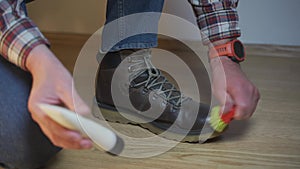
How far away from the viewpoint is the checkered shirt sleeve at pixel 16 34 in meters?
0.58

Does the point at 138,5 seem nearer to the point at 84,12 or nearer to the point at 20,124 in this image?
the point at 20,124

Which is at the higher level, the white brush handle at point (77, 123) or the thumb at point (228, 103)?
the white brush handle at point (77, 123)

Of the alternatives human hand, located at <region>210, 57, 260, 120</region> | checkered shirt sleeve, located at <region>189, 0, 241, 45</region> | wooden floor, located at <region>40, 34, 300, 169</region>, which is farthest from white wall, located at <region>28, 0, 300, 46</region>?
human hand, located at <region>210, 57, 260, 120</region>

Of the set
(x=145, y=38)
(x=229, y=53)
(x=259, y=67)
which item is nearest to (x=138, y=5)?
(x=145, y=38)

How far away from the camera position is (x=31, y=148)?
2.25 ft

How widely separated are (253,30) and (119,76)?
0.68m

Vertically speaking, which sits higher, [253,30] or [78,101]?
[78,101]

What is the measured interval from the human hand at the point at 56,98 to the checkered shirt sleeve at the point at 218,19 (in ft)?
1.09

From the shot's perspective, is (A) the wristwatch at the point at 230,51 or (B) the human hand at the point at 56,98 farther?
(A) the wristwatch at the point at 230,51

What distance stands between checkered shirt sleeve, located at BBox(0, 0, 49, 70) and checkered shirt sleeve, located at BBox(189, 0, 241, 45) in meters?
0.32

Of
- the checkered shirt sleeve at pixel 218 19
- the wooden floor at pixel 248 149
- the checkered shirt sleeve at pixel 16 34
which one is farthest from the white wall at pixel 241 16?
the checkered shirt sleeve at pixel 16 34

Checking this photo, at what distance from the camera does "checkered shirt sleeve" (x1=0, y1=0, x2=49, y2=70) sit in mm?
577

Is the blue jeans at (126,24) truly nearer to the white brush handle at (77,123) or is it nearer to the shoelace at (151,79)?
the shoelace at (151,79)

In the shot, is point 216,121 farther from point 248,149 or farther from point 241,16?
point 241,16
